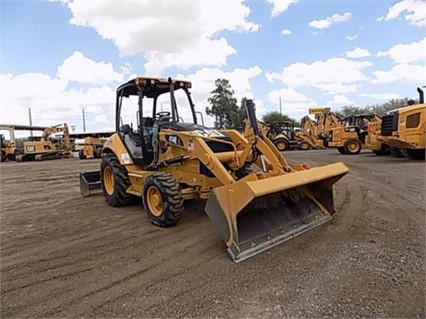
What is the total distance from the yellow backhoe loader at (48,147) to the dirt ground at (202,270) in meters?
23.0

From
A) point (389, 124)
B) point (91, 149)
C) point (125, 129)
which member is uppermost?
point (125, 129)

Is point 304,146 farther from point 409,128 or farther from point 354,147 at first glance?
point 409,128

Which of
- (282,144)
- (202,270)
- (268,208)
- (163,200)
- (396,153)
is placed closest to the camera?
(202,270)

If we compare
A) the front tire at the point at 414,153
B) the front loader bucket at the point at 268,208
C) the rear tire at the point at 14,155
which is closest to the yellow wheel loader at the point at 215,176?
the front loader bucket at the point at 268,208

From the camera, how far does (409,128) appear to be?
1216 cm

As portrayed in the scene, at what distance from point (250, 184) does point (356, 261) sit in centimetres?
128

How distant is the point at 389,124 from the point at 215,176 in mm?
10549

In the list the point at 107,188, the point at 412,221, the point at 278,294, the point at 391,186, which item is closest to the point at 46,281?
the point at 278,294

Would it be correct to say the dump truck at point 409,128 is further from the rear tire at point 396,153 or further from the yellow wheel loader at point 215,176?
the yellow wheel loader at point 215,176

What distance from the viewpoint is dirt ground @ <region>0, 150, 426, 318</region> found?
279 cm

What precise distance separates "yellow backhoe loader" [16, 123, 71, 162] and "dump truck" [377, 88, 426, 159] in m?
22.9

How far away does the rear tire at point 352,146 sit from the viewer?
18172 millimetres

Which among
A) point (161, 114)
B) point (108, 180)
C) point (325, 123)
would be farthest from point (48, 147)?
point (161, 114)

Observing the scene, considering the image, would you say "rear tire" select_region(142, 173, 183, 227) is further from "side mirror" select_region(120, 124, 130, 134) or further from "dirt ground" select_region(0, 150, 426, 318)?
"side mirror" select_region(120, 124, 130, 134)
